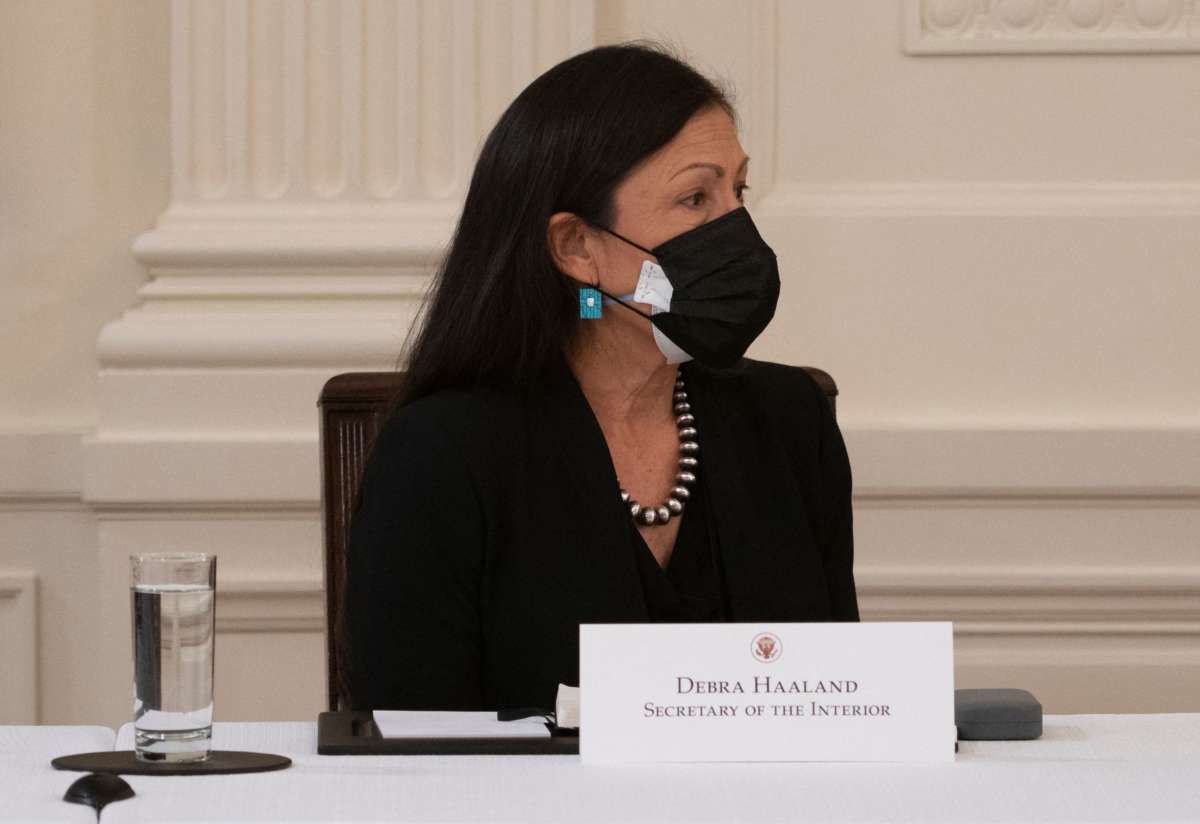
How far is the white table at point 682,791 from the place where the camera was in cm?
105

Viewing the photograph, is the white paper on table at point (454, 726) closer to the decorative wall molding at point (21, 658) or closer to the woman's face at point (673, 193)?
the woman's face at point (673, 193)

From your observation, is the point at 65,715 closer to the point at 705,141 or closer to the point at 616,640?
the point at 705,141

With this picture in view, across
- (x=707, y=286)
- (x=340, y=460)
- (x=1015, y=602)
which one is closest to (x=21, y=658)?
(x=340, y=460)

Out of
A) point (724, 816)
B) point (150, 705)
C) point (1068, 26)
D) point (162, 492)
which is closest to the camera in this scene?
point (724, 816)

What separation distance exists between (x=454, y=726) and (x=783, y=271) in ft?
5.36

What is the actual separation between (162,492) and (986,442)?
1378 millimetres

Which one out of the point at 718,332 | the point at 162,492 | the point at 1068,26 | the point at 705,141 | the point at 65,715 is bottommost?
the point at 65,715

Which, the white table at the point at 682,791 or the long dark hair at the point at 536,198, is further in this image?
the long dark hair at the point at 536,198

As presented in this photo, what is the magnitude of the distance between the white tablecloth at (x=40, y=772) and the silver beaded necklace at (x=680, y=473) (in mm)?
682

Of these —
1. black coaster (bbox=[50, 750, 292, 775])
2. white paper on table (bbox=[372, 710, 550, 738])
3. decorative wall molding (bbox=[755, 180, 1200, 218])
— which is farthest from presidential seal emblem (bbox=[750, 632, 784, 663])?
decorative wall molding (bbox=[755, 180, 1200, 218])

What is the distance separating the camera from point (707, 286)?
1895 millimetres

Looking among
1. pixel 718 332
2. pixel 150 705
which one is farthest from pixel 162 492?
pixel 150 705

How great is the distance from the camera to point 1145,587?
2.81 m

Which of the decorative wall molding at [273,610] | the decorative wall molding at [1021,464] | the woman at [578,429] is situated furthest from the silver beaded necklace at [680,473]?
the decorative wall molding at [273,610]
